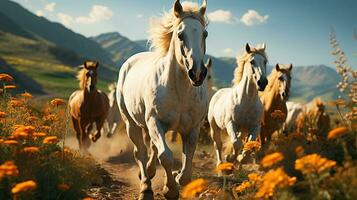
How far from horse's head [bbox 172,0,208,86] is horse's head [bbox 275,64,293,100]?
18.6 feet

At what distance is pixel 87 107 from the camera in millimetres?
13094

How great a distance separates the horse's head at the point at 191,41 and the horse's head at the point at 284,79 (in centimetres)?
565

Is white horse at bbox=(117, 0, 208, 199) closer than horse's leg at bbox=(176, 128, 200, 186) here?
Yes

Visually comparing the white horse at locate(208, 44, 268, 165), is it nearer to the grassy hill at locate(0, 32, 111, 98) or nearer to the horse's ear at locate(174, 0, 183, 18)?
the horse's ear at locate(174, 0, 183, 18)

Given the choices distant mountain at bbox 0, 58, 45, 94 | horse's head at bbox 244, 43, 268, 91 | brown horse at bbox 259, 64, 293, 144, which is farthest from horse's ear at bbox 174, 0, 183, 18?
distant mountain at bbox 0, 58, 45, 94

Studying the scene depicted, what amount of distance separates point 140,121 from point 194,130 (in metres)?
1.15

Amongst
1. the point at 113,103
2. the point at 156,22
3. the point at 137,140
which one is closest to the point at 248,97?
the point at 137,140

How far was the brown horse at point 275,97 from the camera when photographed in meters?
10.9

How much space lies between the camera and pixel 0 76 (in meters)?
5.96

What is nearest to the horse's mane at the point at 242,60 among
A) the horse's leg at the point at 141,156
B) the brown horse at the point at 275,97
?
the brown horse at the point at 275,97

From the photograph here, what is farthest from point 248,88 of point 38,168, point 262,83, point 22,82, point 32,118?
point 22,82

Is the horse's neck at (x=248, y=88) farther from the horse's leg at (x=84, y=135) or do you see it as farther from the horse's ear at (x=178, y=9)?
the horse's leg at (x=84, y=135)

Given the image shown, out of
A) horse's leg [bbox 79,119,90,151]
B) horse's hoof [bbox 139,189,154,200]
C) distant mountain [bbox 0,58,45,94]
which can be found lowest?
horse's hoof [bbox 139,189,154,200]

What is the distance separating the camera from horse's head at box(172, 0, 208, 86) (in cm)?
484
